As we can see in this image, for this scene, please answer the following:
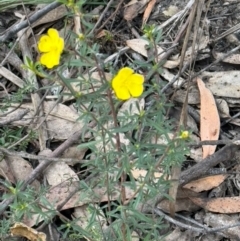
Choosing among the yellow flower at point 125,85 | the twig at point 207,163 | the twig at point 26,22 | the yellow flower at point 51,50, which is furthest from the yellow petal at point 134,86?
the twig at point 26,22

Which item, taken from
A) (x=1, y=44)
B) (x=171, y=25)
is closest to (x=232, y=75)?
(x=171, y=25)

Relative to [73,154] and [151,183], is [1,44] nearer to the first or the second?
[73,154]

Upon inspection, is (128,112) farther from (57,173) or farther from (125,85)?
(125,85)

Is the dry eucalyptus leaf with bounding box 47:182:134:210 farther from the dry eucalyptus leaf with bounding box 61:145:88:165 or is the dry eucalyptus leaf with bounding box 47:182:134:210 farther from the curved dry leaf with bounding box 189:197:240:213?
the curved dry leaf with bounding box 189:197:240:213

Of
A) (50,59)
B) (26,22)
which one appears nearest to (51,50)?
(50,59)

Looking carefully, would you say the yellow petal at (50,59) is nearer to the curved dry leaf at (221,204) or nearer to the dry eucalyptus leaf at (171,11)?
the curved dry leaf at (221,204)

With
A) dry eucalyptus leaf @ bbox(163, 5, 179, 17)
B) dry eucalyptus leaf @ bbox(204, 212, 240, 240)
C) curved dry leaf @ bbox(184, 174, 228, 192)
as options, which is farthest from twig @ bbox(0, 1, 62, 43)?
dry eucalyptus leaf @ bbox(204, 212, 240, 240)
